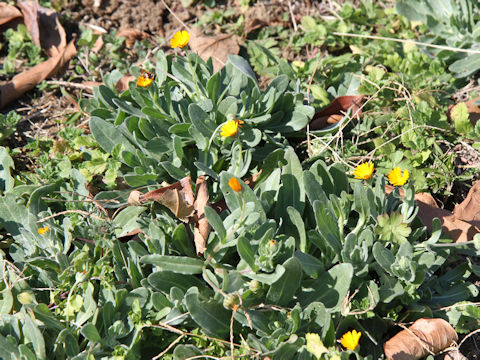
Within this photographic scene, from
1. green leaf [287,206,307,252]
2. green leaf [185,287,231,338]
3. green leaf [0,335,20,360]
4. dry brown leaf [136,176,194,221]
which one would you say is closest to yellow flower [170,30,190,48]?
dry brown leaf [136,176,194,221]

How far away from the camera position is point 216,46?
397cm

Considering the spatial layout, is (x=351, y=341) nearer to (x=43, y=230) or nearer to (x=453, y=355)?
(x=453, y=355)

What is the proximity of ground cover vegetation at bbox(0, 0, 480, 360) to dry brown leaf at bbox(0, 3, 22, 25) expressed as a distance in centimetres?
51

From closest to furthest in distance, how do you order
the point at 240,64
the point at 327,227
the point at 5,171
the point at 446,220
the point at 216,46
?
the point at 327,227
the point at 446,220
the point at 5,171
the point at 240,64
the point at 216,46

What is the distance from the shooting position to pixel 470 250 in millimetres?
2709

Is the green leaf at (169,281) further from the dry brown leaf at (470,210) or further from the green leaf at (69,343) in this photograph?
the dry brown leaf at (470,210)

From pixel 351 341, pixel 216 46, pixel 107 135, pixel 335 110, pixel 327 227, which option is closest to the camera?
pixel 351 341

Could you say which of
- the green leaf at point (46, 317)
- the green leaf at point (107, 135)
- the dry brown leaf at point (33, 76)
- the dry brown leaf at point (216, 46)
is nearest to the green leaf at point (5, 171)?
the green leaf at point (107, 135)

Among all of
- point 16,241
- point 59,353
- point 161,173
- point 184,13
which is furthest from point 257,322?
point 184,13

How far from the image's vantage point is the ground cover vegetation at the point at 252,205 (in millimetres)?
2377

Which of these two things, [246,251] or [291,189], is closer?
[246,251]

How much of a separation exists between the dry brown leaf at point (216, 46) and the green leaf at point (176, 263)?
72.7 inches

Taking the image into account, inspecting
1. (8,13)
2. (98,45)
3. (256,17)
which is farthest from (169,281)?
(8,13)

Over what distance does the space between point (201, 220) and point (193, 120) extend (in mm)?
574
